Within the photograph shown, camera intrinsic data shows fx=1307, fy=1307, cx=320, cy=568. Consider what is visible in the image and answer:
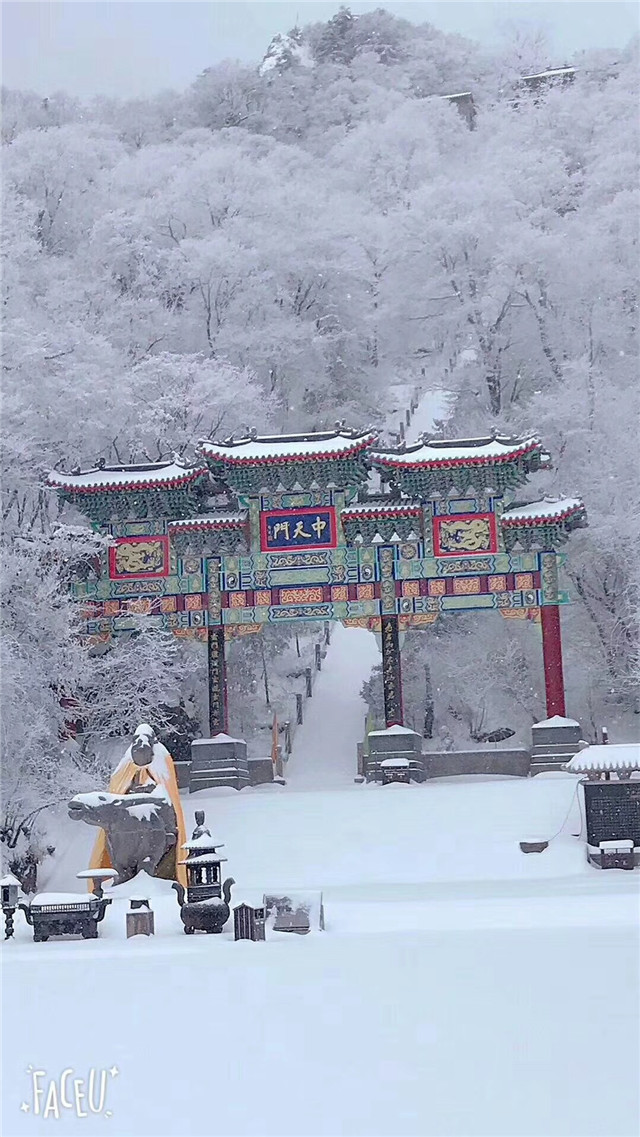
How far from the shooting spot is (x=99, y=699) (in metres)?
21.3

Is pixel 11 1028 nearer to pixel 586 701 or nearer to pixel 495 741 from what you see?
pixel 495 741

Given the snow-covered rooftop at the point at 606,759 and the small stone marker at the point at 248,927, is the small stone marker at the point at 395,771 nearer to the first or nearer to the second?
the snow-covered rooftop at the point at 606,759

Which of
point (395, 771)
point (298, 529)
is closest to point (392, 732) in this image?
point (395, 771)

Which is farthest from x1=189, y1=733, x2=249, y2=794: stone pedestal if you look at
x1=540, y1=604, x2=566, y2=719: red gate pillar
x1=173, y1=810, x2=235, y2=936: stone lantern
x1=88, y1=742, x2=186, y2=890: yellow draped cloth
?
x1=173, y1=810, x2=235, y2=936: stone lantern

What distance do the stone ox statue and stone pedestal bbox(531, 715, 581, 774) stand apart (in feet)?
30.1

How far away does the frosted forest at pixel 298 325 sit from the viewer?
71.2 ft

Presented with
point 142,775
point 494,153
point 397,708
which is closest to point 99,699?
point 397,708

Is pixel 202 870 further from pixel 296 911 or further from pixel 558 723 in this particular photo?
pixel 558 723

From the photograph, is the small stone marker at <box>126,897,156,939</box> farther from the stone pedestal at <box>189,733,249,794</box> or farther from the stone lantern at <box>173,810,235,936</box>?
the stone pedestal at <box>189,733,249,794</box>

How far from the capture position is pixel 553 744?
21672 mm

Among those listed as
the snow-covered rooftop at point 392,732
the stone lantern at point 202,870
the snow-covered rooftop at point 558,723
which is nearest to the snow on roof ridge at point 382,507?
the snow-covered rooftop at point 392,732

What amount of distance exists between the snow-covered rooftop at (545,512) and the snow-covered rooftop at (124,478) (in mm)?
5457

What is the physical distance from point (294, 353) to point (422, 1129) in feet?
102

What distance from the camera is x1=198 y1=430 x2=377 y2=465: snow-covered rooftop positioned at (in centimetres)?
2253
